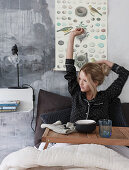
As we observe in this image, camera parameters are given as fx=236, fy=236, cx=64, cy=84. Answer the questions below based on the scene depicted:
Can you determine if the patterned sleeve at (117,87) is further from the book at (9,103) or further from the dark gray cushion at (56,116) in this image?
the book at (9,103)

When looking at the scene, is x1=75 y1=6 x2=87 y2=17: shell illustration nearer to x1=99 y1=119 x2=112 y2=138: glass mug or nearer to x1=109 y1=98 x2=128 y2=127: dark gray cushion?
x1=109 y1=98 x2=128 y2=127: dark gray cushion

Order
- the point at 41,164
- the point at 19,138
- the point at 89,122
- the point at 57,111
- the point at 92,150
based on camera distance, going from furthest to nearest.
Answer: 1. the point at 19,138
2. the point at 57,111
3. the point at 89,122
4. the point at 92,150
5. the point at 41,164

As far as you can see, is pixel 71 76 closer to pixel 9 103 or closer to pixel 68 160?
pixel 9 103

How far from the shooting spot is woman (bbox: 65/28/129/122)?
190 cm

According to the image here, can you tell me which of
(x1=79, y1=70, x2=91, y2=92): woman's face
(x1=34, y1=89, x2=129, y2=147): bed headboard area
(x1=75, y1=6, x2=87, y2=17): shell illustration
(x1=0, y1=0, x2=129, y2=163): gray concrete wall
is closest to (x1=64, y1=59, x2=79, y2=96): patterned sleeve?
(x1=79, y1=70, x2=91, y2=92): woman's face

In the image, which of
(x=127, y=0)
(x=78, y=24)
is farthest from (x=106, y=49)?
(x=127, y=0)

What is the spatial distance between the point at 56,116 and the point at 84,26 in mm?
962

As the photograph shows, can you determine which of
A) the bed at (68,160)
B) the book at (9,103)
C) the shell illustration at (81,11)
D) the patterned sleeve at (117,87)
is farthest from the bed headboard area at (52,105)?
the bed at (68,160)

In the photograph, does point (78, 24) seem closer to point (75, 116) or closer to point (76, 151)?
point (75, 116)

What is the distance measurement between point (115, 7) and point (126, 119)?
1113mm

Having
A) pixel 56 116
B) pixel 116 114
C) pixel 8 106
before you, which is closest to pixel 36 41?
pixel 8 106

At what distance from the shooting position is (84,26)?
2.35 meters

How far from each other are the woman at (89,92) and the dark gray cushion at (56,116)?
0.09 metres

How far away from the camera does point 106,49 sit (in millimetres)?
2354
